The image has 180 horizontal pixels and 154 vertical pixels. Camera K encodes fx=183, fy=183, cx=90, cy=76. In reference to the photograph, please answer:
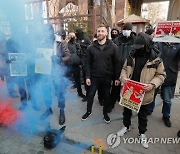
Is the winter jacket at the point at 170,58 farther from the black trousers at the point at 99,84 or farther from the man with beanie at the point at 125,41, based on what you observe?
the black trousers at the point at 99,84

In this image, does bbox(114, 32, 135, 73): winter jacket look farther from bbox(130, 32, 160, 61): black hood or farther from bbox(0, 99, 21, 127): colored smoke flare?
bbox(0, 99, 21, 127): colored smoke flare

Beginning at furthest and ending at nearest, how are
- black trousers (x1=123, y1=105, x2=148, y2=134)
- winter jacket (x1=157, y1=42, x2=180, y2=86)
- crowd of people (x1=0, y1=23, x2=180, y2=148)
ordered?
1. winter jacket (x1=157, y1=42, x2=180, y2=86)
2. black trousers (x1=123, y1=105, x2=148, y2=134)
3. crowd of people (x1=0, y1=23, x2=180, y2=148)

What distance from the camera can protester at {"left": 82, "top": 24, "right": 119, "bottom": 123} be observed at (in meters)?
3.75

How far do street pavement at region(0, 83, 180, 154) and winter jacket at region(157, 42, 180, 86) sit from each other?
100cm

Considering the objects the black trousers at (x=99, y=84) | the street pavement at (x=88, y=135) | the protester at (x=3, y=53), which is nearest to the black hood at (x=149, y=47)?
the black trousers at (x=99, y=84)

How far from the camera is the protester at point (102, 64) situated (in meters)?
3.75

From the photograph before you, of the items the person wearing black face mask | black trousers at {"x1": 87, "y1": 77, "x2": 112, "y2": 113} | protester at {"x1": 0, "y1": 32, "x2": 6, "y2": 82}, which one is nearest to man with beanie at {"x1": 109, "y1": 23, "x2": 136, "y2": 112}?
black trousers at {"x1": 87, "y1": 77, "x2": 112, "y2": 113}

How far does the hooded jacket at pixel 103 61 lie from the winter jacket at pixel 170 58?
0.95 metres

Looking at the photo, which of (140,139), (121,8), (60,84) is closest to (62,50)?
(60,84)

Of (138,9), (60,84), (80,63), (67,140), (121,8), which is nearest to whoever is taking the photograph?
(67,140)

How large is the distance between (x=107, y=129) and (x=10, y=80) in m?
3.00

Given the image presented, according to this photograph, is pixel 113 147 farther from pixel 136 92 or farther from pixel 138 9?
pixel 138 9

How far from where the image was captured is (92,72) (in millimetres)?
4004

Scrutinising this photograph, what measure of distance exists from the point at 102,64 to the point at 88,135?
146 centimetres
